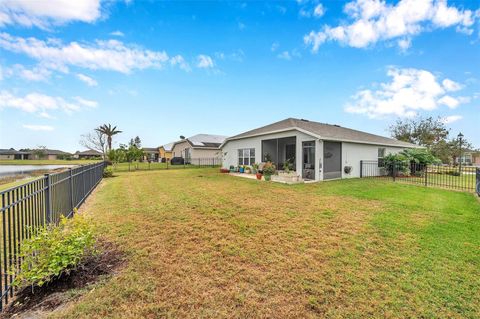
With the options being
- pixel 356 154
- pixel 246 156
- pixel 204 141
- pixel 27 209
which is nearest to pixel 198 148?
pixel 204 141

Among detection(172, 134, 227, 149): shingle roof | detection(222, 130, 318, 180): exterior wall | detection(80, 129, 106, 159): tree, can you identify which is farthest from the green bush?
detection(80, 129, 106, 159): tree

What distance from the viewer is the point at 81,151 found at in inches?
3314

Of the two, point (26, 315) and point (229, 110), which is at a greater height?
point (229, 110)

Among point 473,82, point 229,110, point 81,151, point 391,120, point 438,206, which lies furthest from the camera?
point 81,151

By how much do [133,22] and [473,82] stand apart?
25320 mm

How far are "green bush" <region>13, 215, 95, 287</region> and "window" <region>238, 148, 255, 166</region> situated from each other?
47.8 ft

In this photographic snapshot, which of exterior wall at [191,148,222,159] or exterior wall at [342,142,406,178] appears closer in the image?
exterior wall at [342,142,406,178]

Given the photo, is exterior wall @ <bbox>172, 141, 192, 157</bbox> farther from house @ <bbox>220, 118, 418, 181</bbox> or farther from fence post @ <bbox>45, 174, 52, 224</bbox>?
fence post @ <bbox>45, 174, 52, 224</bbox>

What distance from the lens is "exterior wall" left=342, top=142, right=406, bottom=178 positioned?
14082 mm

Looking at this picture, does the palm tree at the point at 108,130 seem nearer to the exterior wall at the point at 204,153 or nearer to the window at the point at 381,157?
the exterior wall at the point at 204,153

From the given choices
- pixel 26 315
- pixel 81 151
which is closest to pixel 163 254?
pixel 26 315

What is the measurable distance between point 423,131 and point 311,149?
25.3 m

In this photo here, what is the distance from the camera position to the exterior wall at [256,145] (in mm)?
13430

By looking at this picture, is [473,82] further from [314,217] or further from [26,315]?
[26,315]
